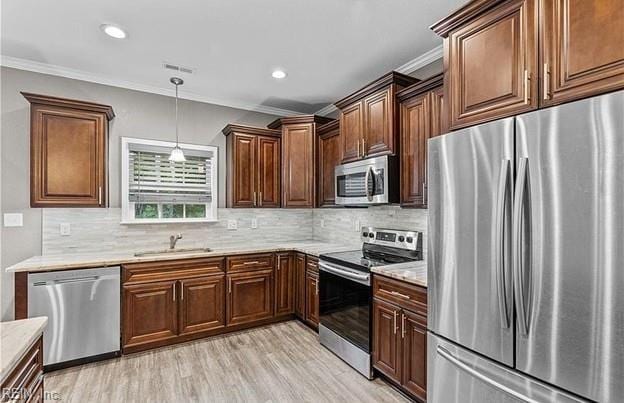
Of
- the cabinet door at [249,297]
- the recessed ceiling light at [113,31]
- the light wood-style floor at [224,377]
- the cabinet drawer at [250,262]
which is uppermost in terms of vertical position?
the recessed ceiling light at [113,31]

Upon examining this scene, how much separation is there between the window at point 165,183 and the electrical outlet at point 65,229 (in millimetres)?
494

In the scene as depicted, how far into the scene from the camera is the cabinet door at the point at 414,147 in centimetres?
256

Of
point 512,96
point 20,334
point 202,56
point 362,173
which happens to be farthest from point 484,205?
point 202,56

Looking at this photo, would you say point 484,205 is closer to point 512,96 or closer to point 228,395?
point 512,96

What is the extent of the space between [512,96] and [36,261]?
3.77 m

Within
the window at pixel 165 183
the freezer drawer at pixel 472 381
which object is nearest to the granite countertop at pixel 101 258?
the window at pixel 165 183

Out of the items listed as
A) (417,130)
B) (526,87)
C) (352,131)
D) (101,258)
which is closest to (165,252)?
(101,258)

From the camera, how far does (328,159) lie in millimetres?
3863

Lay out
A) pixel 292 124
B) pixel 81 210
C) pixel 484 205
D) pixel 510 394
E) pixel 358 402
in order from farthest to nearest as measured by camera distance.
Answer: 1. pixel 292 124
2. pixel 81 210
3. pixel 358 402
4. pixel 484 205
5. pixel 510 394

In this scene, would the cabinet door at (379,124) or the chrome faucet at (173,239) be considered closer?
the cabinet door at (379,124)

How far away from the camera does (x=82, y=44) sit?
2.74 meters

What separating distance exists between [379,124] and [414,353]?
1.93 m

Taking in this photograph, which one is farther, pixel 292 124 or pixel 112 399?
pixel 292 124

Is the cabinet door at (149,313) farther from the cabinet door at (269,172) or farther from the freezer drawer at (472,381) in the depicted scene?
the freezer drawer at (472,381)
